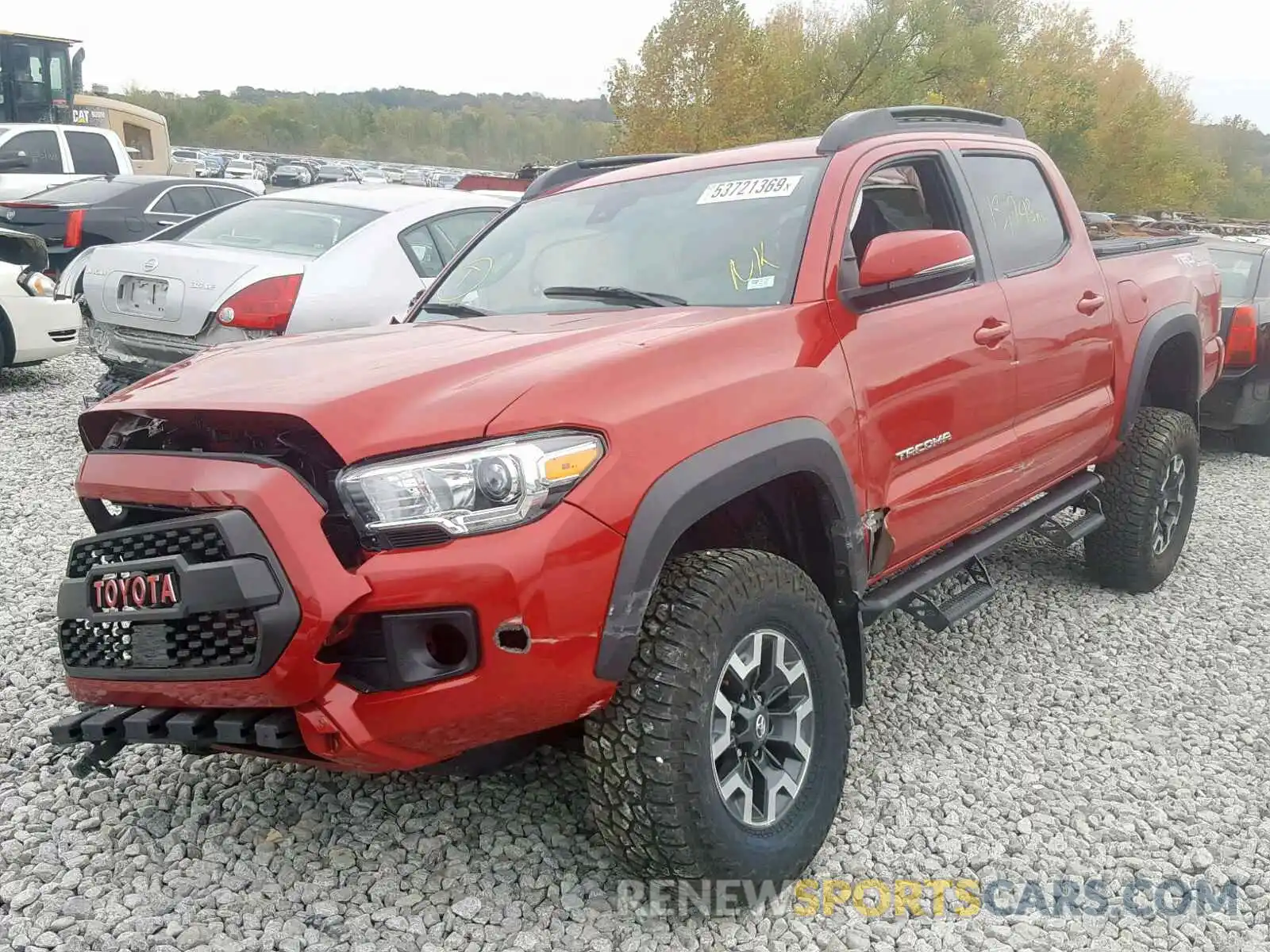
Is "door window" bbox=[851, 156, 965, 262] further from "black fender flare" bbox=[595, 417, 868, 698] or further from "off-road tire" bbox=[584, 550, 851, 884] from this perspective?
"off-road tire" bbox=[584, 550, 851, 884]

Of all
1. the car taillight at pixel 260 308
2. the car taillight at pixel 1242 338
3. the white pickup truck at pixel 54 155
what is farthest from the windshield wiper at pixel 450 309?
the white pickup truck at pixel 54 155

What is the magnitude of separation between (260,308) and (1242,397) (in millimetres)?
6946

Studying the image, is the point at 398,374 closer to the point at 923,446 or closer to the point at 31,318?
the point at 923,446

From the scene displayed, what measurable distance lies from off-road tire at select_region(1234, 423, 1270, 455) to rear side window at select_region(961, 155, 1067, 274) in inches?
207

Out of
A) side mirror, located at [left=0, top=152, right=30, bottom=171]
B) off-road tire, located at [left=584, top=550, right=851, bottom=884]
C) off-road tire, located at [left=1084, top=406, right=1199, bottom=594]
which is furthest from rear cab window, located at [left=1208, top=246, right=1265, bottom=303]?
side mirror, located at [left=0, top=152, right=30, bottom=171]

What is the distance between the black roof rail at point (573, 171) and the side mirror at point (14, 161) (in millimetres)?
10536

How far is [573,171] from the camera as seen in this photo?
177 inches

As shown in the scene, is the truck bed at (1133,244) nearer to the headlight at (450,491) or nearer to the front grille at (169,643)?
the headlight at (450,491)

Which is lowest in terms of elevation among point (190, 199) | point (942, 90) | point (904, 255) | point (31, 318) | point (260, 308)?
point (31, 318)

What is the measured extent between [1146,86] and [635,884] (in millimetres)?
63081

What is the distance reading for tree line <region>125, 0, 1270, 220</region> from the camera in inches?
1437

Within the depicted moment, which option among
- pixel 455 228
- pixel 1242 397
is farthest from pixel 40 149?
pixel 1242 397

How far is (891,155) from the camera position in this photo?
371cm

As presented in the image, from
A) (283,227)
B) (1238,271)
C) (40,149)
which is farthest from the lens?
(40,149)
